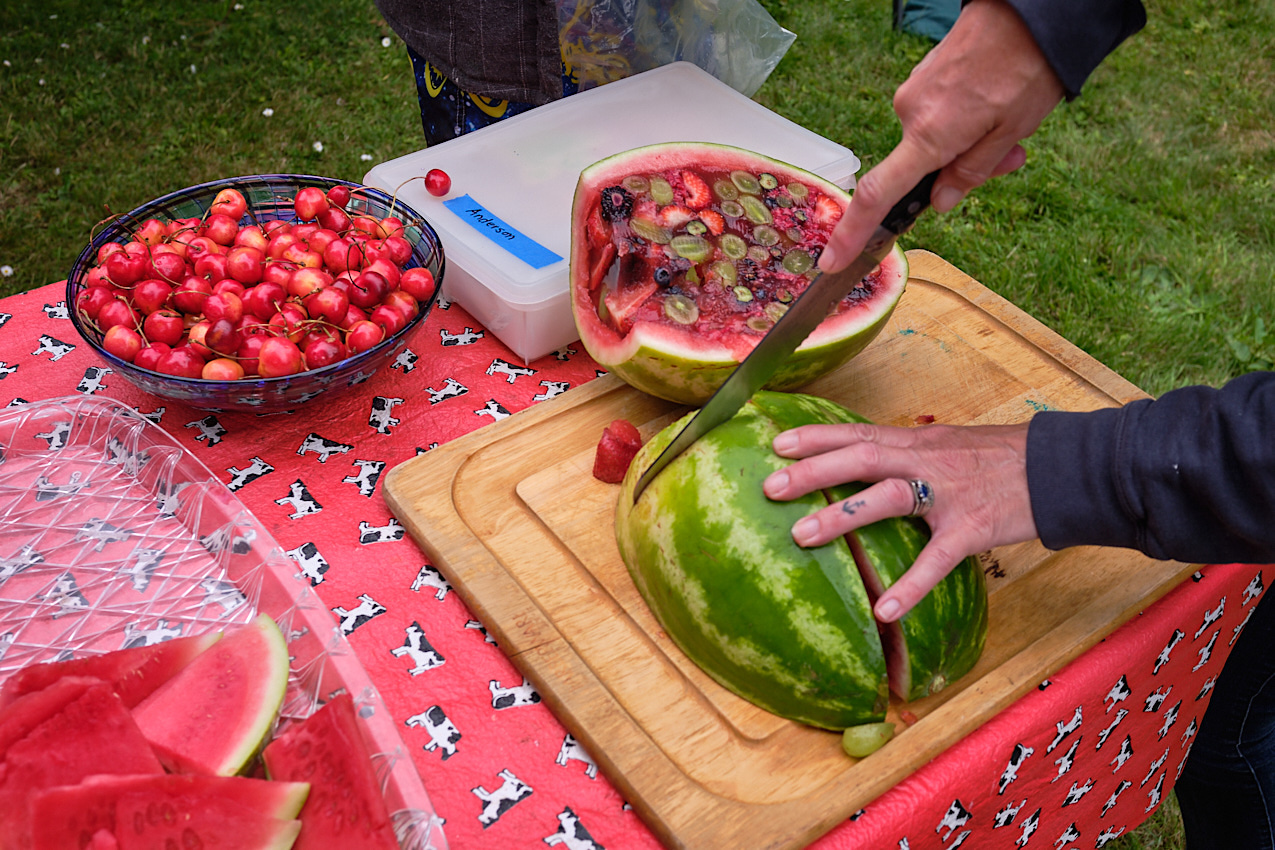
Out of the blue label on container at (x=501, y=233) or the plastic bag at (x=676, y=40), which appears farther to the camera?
the plastic bag at (x=676, y=40)

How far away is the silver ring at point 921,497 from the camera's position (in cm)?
128

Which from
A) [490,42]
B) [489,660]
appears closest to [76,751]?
[489,660]

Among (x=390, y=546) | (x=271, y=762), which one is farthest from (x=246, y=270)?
(x=271, y=762)

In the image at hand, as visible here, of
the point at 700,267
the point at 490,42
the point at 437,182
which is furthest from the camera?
the point at 490,42

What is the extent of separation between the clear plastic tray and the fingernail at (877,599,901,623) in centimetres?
59

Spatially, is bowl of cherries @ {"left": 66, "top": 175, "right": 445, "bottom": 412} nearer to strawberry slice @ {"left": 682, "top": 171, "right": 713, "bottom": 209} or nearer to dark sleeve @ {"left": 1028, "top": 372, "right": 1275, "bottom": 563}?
strawberry slice @ {"left": 682, "top": 171, "right": 713, "bottom": 209}

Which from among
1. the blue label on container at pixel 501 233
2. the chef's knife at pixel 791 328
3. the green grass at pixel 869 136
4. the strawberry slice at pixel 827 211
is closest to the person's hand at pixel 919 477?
the chef's knife at pixel 791 328

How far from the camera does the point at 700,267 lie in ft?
5.66

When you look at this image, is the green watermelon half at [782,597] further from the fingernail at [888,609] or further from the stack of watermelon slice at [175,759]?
the stack of watermelon slice at [175,759]

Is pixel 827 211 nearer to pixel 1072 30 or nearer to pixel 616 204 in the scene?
pixel 616 204

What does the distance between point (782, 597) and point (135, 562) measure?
0.94m

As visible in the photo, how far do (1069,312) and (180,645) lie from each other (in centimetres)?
339

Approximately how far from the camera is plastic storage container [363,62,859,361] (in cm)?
183

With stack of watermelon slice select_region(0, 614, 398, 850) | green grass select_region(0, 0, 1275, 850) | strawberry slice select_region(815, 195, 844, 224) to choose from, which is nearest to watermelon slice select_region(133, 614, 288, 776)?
stack of watermelon slice select_region(0, 614, 398, 850)
